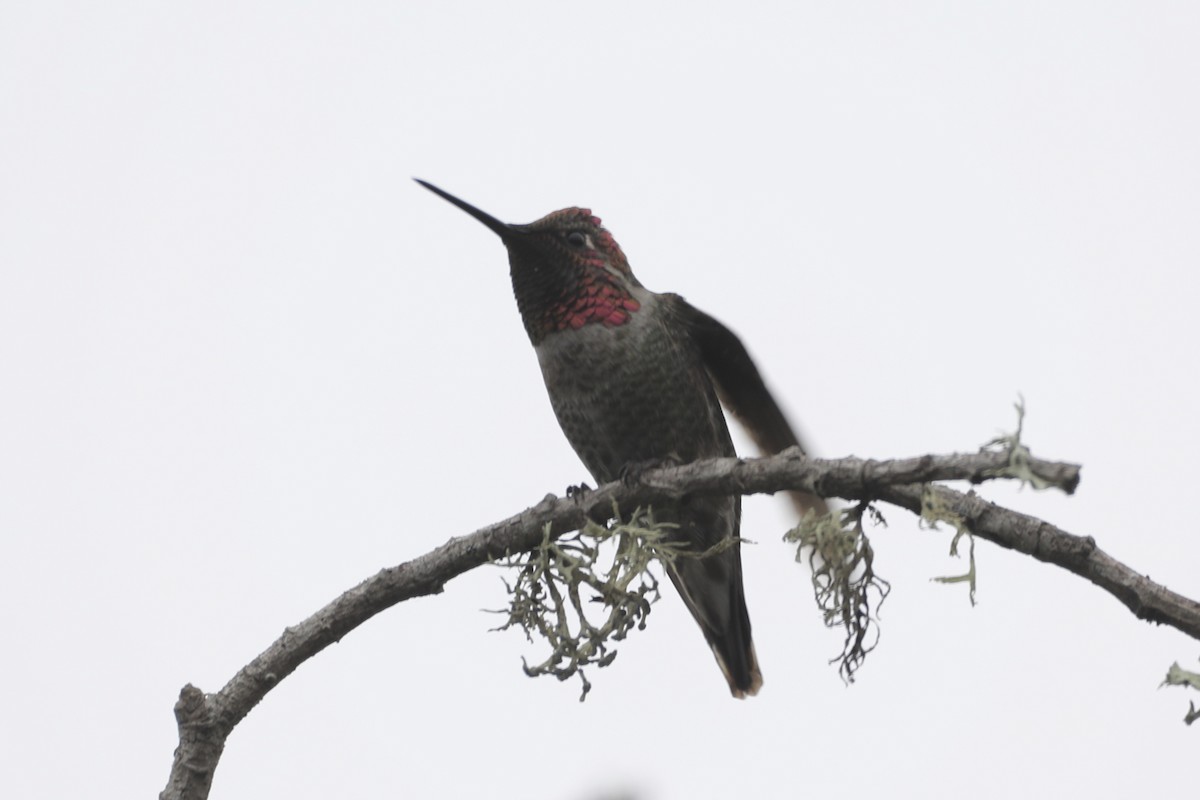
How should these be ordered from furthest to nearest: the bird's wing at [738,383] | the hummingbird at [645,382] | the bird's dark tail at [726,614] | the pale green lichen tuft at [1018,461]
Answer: the bird's dark tail at [726,614] < the hummingbird at [645,382] < the bird's wing at [738,383] < the pale green lichen tuft at [1018,461]

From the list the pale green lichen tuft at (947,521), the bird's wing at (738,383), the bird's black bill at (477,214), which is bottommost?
the pale green lichen tuft at (947,521)

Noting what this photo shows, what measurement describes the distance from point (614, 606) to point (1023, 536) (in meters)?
1.15

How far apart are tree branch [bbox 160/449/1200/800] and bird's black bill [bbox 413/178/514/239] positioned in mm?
1484

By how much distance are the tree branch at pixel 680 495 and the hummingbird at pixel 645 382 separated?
3.76ft

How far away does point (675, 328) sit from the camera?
4949 millimetres

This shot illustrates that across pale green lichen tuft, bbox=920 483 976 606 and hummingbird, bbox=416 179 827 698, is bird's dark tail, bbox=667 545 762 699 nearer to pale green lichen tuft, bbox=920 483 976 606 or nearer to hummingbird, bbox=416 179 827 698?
hummingbird, bbox=416 179 827 698

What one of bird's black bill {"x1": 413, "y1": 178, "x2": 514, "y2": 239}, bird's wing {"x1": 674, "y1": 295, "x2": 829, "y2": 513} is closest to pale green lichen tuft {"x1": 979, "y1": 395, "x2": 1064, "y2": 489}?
bird's wing {"x1": 674, "y1": 295, "x2": 829, "y2": 513}

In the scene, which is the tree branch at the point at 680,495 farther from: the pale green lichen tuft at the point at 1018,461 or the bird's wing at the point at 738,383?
the bird's wing at the point at 738,383

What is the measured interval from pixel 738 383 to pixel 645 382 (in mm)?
383

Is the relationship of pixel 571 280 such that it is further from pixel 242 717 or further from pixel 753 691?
pixel 242 717

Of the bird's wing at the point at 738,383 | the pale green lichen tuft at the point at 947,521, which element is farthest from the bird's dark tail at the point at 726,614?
the pale green lichen tuft at the point at 947,521

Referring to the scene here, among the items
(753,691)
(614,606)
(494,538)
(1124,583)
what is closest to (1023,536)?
(1124,583)

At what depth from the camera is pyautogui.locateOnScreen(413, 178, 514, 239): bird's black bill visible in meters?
4.59

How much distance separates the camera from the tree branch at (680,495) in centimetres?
233
